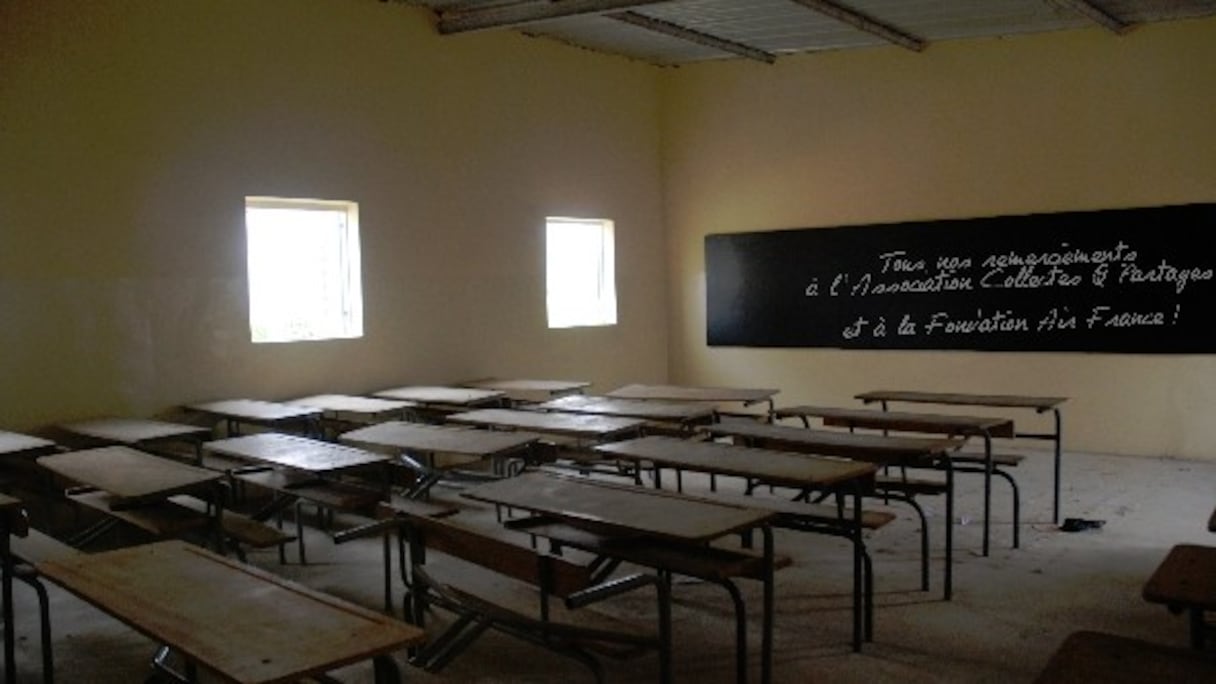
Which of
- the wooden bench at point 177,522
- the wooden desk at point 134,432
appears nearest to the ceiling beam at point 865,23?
the wooden desk at point 134,432

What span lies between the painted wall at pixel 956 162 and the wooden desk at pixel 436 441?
13.3ft

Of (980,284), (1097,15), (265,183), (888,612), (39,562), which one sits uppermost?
(1097,15)

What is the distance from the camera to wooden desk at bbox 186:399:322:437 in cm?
527

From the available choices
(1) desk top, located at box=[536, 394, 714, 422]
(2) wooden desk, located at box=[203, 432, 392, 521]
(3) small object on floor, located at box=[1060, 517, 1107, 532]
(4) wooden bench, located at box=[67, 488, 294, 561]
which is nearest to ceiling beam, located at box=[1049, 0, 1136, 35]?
(3) small object on floor, located at box=[1060, 517, 1107, 532]

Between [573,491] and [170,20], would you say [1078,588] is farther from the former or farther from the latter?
[170,20]

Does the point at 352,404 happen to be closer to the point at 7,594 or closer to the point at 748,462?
the point at 7,594

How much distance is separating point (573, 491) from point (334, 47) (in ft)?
13.5

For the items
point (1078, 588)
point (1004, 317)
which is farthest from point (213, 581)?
point (1004, 317)

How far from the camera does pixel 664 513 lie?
9.95ft

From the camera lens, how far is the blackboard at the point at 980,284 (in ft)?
22.7

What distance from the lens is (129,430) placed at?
4.99 metres

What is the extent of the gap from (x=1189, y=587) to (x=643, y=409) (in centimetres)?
321

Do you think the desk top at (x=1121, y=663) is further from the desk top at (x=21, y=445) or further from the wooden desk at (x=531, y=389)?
the wooden desk at (x=531, y=389)

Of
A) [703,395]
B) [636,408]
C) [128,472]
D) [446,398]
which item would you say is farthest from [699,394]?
[128,472]
